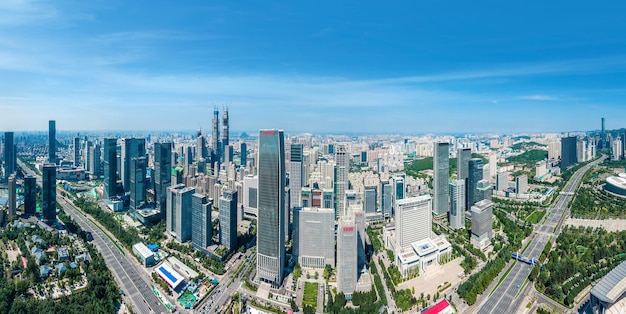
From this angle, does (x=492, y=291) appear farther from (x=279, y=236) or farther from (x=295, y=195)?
(x=295, y=195)

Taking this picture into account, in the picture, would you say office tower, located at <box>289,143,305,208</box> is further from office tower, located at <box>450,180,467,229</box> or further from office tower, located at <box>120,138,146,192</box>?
office tower, located at <box>120,138,146,192</box>

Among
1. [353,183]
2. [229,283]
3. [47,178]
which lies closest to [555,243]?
[353,183]

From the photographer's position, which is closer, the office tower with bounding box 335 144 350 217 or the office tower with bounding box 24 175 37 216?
the office tower with bounding box 24 175 37 216

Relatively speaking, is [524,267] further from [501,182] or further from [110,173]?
[110,173]

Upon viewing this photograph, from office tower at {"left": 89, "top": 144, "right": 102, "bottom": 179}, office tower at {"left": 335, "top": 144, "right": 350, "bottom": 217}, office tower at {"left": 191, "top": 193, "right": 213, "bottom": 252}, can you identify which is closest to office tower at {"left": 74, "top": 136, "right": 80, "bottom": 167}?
office tower at {"left": 89, "top": 144, "right": 102, "bottom": 179}

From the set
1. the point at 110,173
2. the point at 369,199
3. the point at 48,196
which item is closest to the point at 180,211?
the point at 48,196

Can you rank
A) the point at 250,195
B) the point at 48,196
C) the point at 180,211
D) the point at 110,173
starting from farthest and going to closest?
the point at 110,173 → the point at 250,195 → the point at 48,196 → the point at 180,211
